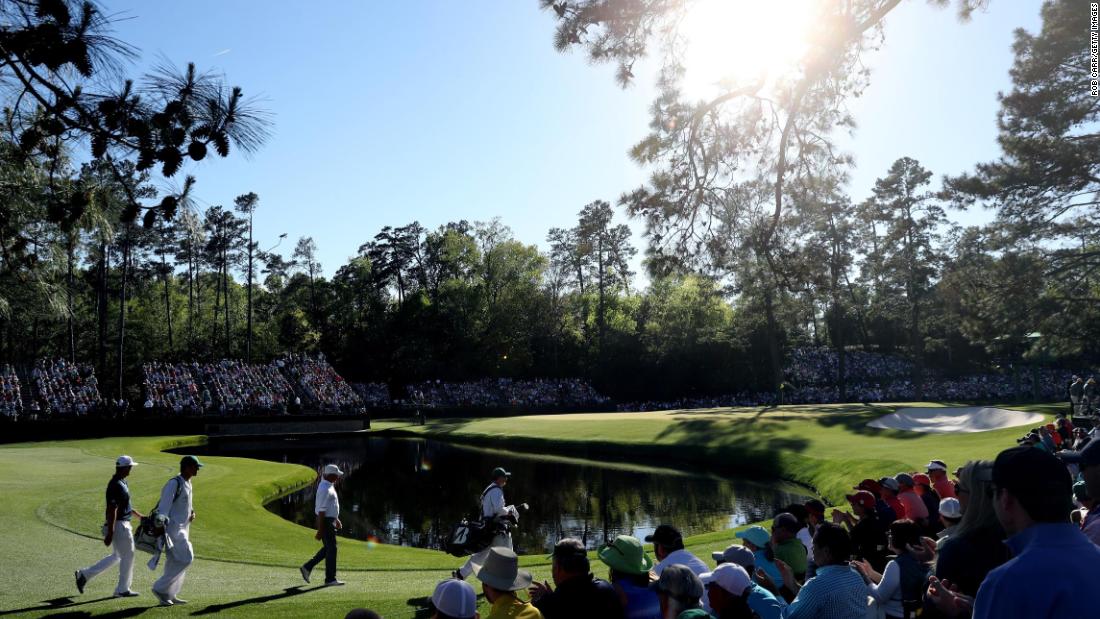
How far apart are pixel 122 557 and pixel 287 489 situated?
14.9 metres

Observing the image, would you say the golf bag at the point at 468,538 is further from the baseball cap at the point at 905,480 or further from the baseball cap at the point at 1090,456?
the baseball cap at the point at 1090,456

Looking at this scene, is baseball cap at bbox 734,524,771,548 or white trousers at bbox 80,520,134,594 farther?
white trousers at bbox 80,520,134,594

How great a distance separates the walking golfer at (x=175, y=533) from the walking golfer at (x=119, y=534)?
58 centimetres

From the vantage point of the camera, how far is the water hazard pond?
63.7 ft

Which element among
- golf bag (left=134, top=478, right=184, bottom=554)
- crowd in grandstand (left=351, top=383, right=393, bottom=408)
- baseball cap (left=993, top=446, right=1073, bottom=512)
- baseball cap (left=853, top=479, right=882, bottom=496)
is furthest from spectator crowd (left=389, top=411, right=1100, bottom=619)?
crowd in grandstand (left=351, top=383, right=393, bottom=408)

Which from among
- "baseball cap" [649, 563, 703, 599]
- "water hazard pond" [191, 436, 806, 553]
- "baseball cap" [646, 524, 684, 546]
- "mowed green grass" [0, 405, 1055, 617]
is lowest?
"water hazard pond" [191, 436, 806, 553]

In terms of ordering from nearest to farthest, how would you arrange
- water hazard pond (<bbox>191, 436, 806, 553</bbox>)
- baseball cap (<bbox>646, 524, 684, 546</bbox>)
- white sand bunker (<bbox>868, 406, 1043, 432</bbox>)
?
baseball cap (<bbox>646, 524, 684, 546</bbox>)
water hazard pond (<bbox>191, 436, 806, 553</bbox>)
white sand bunker (<bbox>868, 406, 1043, 432</bbox>)

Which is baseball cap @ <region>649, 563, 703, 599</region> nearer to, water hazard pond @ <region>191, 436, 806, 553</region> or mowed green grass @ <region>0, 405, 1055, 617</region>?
mowed green grass @ <region>0, 405, 1055, 617</region>

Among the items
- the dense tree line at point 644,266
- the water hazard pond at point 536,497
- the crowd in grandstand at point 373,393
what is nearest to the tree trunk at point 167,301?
the dense tree line at point 644,266

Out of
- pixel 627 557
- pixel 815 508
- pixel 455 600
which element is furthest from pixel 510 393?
pixel 455 600

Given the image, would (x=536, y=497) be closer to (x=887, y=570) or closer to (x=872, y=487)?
(x=872, y=487)

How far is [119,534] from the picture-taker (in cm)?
976

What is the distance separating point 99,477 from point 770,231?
73.7 ft

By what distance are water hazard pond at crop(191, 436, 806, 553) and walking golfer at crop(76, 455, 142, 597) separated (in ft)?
28.2
